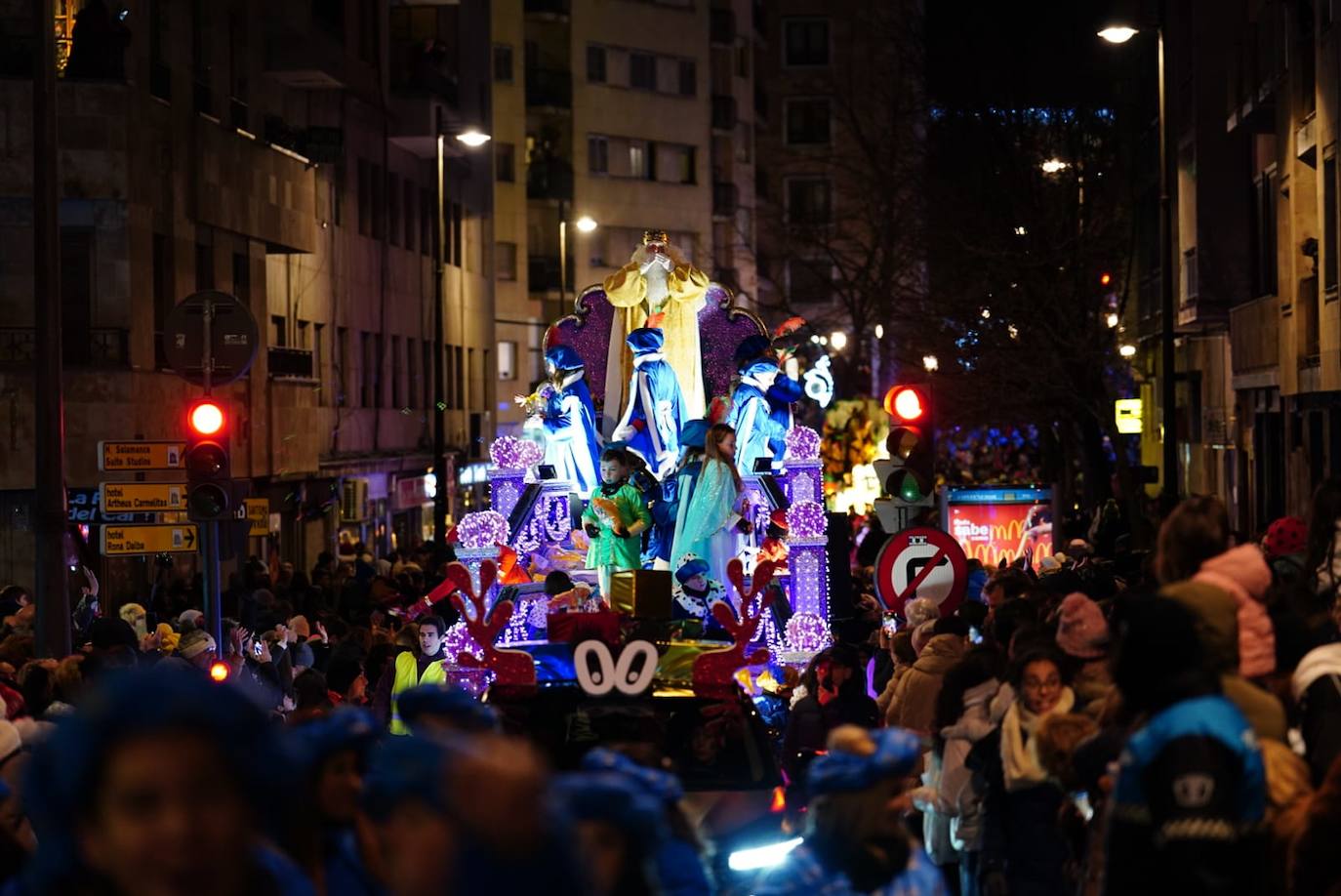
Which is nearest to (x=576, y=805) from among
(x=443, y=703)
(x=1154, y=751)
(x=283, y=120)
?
(x=443, y=703)

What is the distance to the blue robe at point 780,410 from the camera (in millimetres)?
20609

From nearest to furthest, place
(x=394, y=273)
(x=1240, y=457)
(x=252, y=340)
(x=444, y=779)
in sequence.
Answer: (x=444, y=779), (x=252, y=340), (x=1240, y=457), (x=394, y=273)

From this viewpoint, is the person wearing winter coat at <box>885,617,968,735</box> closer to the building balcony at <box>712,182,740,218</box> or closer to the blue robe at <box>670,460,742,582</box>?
the blue robe at <box>670,460,742,582</box>

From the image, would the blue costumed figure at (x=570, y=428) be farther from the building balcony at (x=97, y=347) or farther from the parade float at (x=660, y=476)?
the building balcony at (x=97, y=347)

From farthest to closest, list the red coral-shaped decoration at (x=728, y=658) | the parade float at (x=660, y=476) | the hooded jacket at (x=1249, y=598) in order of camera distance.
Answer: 1. the parade float at (x=660, y=476)
2. the red coral-shaped decoration at (x=728, y=658)
3. the hooded jacket at (x=1249, y=598)

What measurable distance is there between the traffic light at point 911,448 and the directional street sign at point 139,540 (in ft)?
17.6

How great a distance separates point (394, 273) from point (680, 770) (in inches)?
1555

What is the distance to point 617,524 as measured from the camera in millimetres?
19469

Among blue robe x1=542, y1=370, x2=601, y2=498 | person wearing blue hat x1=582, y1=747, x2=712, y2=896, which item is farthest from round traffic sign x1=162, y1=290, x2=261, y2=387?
person wearing blue hat x1=582, y1=747, x2=712, y2=896

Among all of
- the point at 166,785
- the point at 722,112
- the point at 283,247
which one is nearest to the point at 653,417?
the point at 166,785

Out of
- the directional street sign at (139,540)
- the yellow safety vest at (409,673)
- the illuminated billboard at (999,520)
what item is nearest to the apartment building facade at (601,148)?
the illuminated billboard at (999,520)

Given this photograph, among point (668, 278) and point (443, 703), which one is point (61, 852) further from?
point (668, 278)

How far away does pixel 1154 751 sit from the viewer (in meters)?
6.47

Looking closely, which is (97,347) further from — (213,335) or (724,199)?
(724,199)
